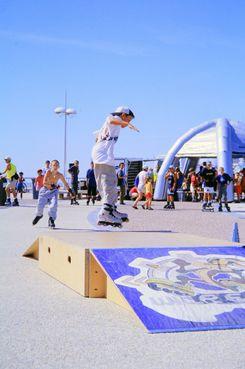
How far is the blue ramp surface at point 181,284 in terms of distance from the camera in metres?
4.66

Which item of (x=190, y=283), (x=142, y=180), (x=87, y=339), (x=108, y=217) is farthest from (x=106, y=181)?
(x=142, y=180)

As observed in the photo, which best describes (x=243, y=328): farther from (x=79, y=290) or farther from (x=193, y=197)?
(x=193, y=197)

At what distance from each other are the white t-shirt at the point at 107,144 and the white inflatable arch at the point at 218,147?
20.2m

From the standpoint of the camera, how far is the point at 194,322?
4.62 meters

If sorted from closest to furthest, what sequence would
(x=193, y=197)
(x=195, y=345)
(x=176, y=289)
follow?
(x=195, y=345)
(x=176, y=289)
(x=193, y=197)

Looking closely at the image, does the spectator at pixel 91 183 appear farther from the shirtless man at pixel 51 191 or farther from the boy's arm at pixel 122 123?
the boy's arm at pixel 122 123

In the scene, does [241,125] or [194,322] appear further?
[241,125]

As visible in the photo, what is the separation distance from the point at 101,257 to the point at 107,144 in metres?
3.78

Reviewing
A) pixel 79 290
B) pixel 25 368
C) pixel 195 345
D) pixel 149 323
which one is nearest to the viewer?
pixel 25 368

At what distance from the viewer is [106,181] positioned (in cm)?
940

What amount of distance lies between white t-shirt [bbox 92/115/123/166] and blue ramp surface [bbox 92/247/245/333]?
129 inches

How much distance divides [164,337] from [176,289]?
2.71 feet

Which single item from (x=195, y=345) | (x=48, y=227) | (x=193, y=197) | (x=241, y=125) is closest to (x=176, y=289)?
(x=195, y=345)

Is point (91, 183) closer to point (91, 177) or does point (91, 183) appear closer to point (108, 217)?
point (91, 177)
